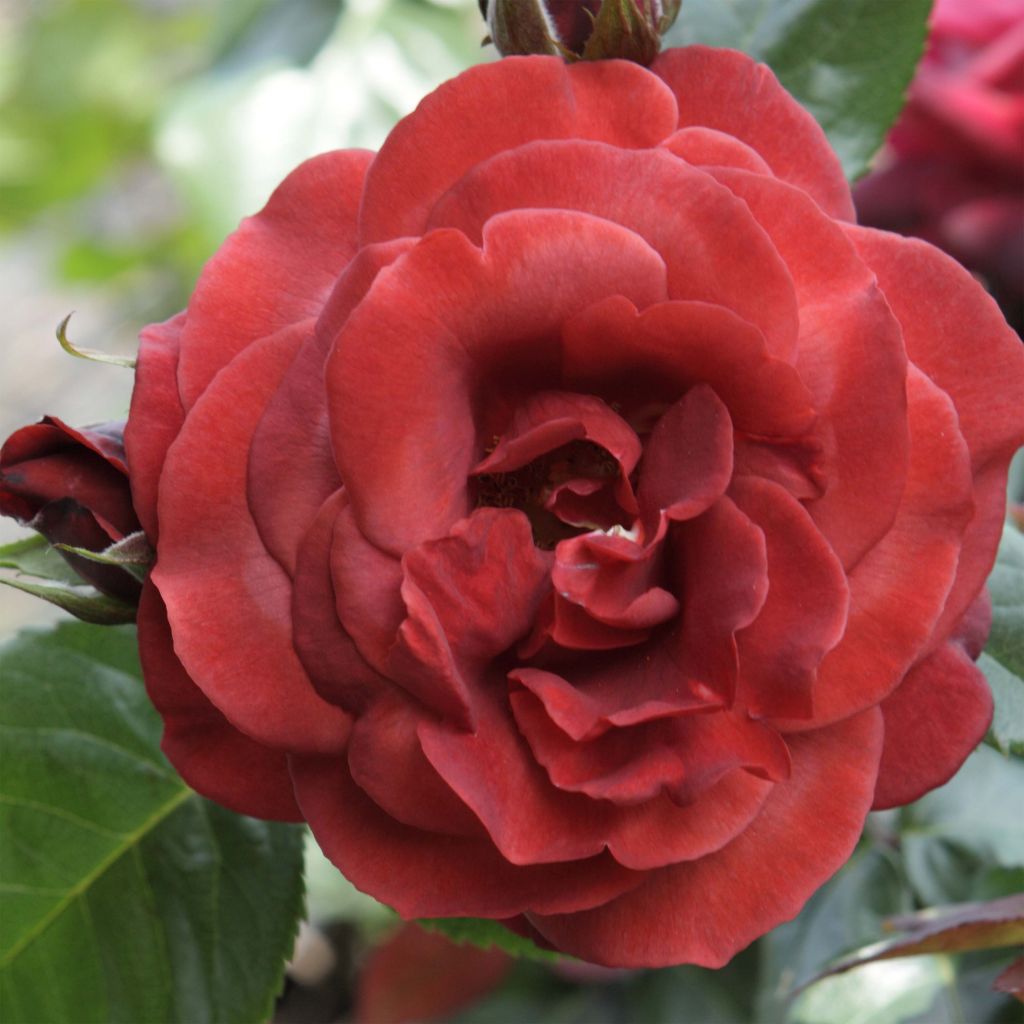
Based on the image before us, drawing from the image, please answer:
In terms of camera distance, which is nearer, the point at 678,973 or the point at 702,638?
the point at 702,638

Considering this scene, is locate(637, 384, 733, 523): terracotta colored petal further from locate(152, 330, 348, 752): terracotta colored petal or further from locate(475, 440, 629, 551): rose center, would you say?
locate(152, 330, 348, 752): terracotta colored petal

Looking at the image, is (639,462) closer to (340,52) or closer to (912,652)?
(912,652)

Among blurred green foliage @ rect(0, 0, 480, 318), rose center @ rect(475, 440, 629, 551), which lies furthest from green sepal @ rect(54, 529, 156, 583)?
blurred green foliage @ rect(0, 0, 480, 318)

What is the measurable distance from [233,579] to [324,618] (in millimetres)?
33

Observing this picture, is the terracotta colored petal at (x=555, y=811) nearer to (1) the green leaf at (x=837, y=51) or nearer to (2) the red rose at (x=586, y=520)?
(2) the red rose at (x=586, y=520)

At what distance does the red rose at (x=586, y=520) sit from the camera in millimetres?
379

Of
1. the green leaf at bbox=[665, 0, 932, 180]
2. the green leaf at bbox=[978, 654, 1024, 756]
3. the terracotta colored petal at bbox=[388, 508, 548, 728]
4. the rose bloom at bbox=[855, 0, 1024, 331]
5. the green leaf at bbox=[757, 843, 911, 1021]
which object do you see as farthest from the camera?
the rose bloom at bbox=[855, 0, 1024, 331]

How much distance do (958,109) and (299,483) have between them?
0.68m

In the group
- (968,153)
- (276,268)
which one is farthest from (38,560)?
(968,153)

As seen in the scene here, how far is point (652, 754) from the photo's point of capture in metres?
0.38

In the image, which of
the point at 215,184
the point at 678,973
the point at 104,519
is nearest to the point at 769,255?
the point at 104,519

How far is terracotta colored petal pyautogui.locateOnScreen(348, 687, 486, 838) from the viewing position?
383 millimetres

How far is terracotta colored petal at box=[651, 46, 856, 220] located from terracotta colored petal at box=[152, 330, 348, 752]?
17 centimetres

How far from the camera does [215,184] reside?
89 cm
